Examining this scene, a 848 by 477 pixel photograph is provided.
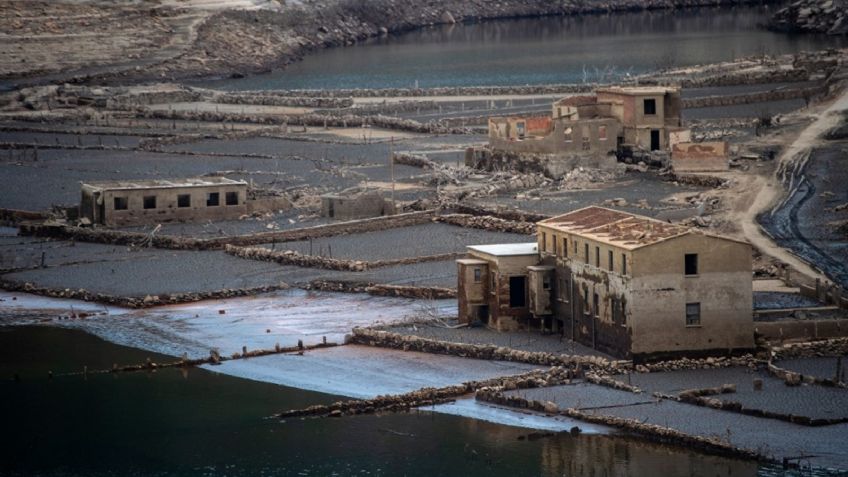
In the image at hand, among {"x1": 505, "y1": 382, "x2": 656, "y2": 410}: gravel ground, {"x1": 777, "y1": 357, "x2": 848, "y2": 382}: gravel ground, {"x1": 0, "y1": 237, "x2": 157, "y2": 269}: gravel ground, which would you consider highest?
{"x1": 0, "y1": 237, "x2": 157, "y2": 269}: gravel ground

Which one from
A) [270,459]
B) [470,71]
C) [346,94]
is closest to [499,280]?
[270,459]

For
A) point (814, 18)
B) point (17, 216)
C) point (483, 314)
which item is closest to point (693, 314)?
point (483, 314)

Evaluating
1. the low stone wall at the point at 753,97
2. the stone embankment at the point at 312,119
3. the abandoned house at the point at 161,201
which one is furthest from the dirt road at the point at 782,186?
the abandoned house at the point at 161,201

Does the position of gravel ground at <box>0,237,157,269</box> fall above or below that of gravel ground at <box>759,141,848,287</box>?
below

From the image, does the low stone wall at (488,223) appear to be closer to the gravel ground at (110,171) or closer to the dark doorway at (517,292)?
the gravel ground at (110,171)

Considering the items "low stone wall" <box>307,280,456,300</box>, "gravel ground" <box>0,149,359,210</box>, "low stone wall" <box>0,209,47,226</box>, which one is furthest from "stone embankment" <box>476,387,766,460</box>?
"gravel ground" <box>0,149,359,210</box>

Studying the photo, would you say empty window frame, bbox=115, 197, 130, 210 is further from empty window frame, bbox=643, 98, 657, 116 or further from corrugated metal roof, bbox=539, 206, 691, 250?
corrugated metal roof, bbox=539, 206, 691, 250

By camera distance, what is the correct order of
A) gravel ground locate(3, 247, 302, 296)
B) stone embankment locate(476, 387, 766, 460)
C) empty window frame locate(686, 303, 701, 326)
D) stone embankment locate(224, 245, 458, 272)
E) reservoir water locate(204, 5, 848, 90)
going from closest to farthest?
stone embankment locate(476, 387, 766, 460)
empty window frame locate(686, 303, 701, 326)
gravel ground locate(3, 247, 302, 296)
stone embankment locate(224, 245, 458, 272)
reservoir water locate(204, 5, 848, 90)
